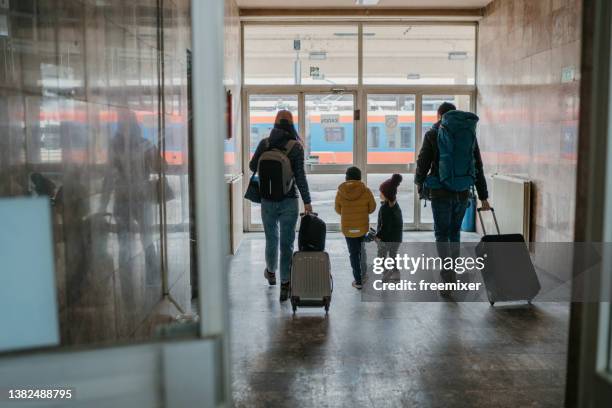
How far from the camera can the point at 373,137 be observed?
10.2 meters

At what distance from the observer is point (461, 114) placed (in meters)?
5.64

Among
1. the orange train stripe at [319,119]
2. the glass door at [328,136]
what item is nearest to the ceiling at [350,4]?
the glass door at [328,136]

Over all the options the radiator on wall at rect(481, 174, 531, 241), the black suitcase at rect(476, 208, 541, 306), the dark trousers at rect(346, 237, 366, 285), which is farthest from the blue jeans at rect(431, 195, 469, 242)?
the radiator on wall at rect(481, 174, 531, 241)

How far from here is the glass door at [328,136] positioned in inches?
399

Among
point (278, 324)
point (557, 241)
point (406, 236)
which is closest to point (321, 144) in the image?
point (406, 236)

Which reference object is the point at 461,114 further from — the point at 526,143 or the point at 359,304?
the point at 526,143

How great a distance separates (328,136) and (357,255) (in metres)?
4.37

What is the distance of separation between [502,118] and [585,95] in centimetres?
707

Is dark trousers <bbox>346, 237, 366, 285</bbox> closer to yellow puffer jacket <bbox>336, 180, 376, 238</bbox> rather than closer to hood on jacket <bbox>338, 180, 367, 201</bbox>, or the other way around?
yellow puffer jacket <bbox>336, 180, 376, 238</bbox>

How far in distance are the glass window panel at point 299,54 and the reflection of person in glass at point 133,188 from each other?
5.90 metres

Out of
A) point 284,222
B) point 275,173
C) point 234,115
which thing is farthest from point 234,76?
point 284,222

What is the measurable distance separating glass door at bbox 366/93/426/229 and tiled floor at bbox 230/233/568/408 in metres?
4.53

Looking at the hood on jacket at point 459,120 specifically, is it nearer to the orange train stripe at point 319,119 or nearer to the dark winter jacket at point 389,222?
the dark winter jacket at point 389,222

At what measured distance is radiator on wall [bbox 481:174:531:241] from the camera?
24.6ft
